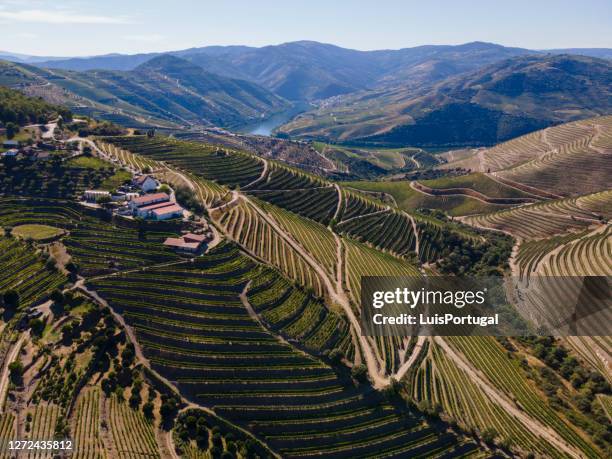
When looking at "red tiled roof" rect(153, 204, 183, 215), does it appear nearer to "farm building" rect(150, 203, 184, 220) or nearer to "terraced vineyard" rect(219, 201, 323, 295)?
"farm building" rect(150, 203, 184, 220)

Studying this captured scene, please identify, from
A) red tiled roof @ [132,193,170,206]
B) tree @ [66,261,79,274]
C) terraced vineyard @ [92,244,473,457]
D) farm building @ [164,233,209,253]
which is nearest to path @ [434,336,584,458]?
terraced vineyard @ [92,244,473,457]

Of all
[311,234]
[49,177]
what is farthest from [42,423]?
[311,234]

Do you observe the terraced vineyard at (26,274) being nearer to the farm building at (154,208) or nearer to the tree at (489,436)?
the farm building at (154,208)

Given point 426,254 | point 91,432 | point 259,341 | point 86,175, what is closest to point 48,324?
point 91,432

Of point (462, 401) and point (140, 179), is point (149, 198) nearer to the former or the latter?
point (140, 179)

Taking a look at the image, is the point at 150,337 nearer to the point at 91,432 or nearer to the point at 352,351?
the point at 91,432

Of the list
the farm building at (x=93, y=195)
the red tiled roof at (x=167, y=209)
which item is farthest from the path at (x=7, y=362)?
the farm building at (x=93, y=195)

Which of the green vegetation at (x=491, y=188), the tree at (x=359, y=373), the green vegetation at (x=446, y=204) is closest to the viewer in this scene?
the tree at (x=359, y=373)
